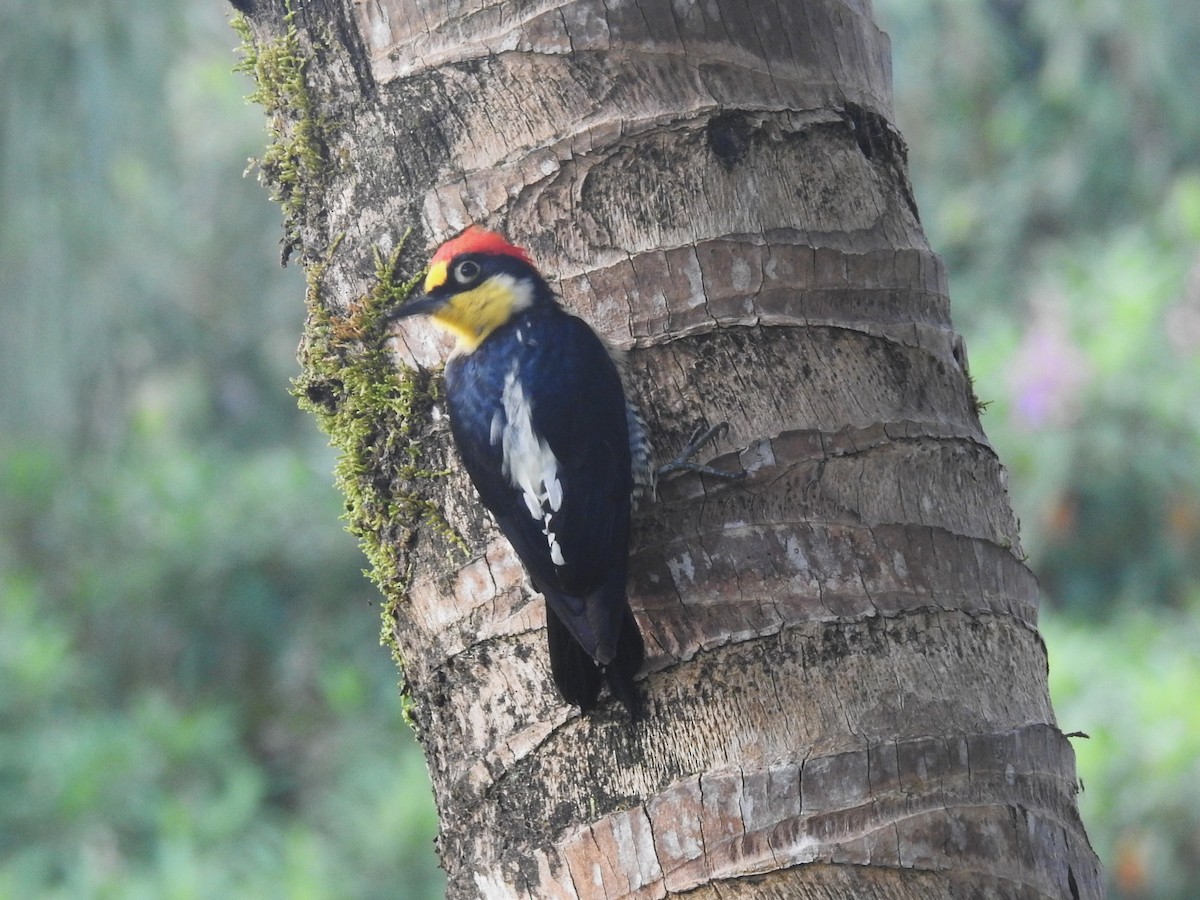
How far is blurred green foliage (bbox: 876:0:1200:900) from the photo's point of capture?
203 inches

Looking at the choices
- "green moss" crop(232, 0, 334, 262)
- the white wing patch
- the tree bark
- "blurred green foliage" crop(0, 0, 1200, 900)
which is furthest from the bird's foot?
"blurred green foliage" crop(0, 0, 1200, 900)

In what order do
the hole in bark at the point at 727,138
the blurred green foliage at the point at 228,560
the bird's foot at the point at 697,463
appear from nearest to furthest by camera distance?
the bird's foot at the point at 697,463 → the hole in bark at the point at 727,138 → the blurred green foliage at the point at 228,560

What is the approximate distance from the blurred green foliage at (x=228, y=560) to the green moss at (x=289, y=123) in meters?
3.58

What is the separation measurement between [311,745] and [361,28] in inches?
228

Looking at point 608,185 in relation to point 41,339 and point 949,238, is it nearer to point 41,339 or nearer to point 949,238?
point 41,339

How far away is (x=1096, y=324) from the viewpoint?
23.4 feet

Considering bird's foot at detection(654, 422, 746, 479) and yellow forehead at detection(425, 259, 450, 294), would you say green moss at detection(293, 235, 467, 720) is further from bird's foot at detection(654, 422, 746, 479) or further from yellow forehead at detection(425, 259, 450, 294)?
bird's foot at detection(654, 422, 746, 479)

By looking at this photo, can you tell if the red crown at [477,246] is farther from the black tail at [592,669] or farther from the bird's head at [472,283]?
the black tail at [592,669]

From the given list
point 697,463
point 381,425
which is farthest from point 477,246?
point 697,463

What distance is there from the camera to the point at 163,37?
677 centimetres

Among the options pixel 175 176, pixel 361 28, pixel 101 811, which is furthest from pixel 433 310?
pixel 175 176

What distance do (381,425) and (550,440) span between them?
11.8 inches

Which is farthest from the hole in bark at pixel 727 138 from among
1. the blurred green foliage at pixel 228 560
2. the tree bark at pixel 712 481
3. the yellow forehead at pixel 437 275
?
the blurred green foliage at pixel 228 560

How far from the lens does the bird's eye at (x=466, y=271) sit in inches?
88.7
